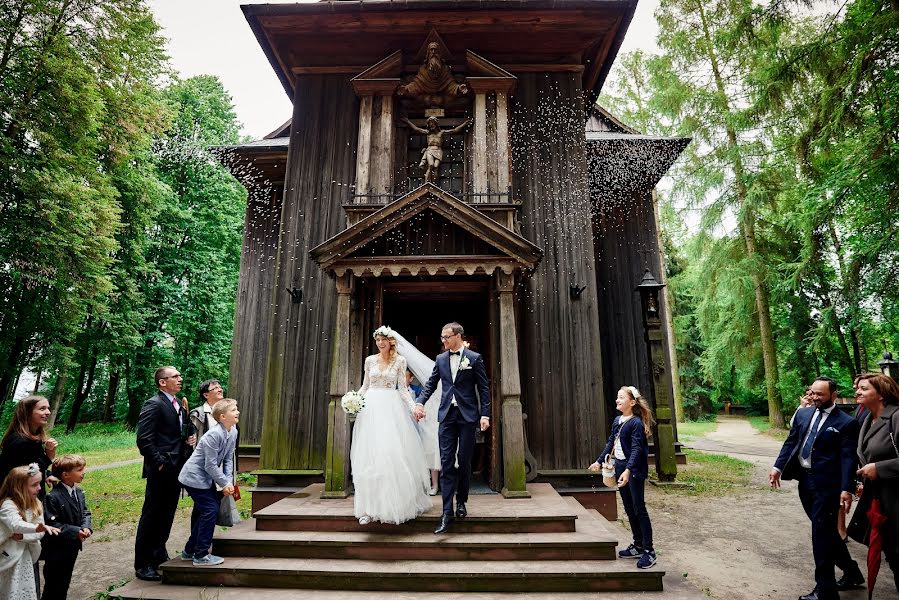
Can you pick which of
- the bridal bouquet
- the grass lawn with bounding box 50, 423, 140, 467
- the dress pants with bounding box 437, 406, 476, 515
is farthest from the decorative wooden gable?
the grass lawn with bounding box 50, 423, 140, 467

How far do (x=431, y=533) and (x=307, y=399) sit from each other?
354 cm

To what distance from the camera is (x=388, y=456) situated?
16.5ft

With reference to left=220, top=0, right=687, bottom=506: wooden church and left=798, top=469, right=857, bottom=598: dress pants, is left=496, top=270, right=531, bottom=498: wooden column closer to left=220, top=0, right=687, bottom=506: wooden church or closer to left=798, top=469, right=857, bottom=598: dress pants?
left=220, top=0, right=687, bottom=506: wooden church

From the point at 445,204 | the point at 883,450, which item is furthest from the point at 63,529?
the point at 883,450

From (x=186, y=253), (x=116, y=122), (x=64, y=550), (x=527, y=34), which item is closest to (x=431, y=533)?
(x=64, y=550)

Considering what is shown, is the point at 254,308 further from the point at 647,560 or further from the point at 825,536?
the point at 825,536

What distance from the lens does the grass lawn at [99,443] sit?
1516cm

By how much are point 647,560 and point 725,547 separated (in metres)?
2.28

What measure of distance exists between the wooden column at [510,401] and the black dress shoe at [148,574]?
12.5 ft

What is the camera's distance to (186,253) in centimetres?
2073

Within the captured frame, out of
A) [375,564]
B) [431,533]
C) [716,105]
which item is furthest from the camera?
[716,105]

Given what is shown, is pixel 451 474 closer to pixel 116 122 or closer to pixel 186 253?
pixel 116 122

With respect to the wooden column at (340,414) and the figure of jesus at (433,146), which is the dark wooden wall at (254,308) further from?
the wooden column at (340,414)

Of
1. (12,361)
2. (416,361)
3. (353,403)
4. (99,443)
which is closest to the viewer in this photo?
(353,403)
